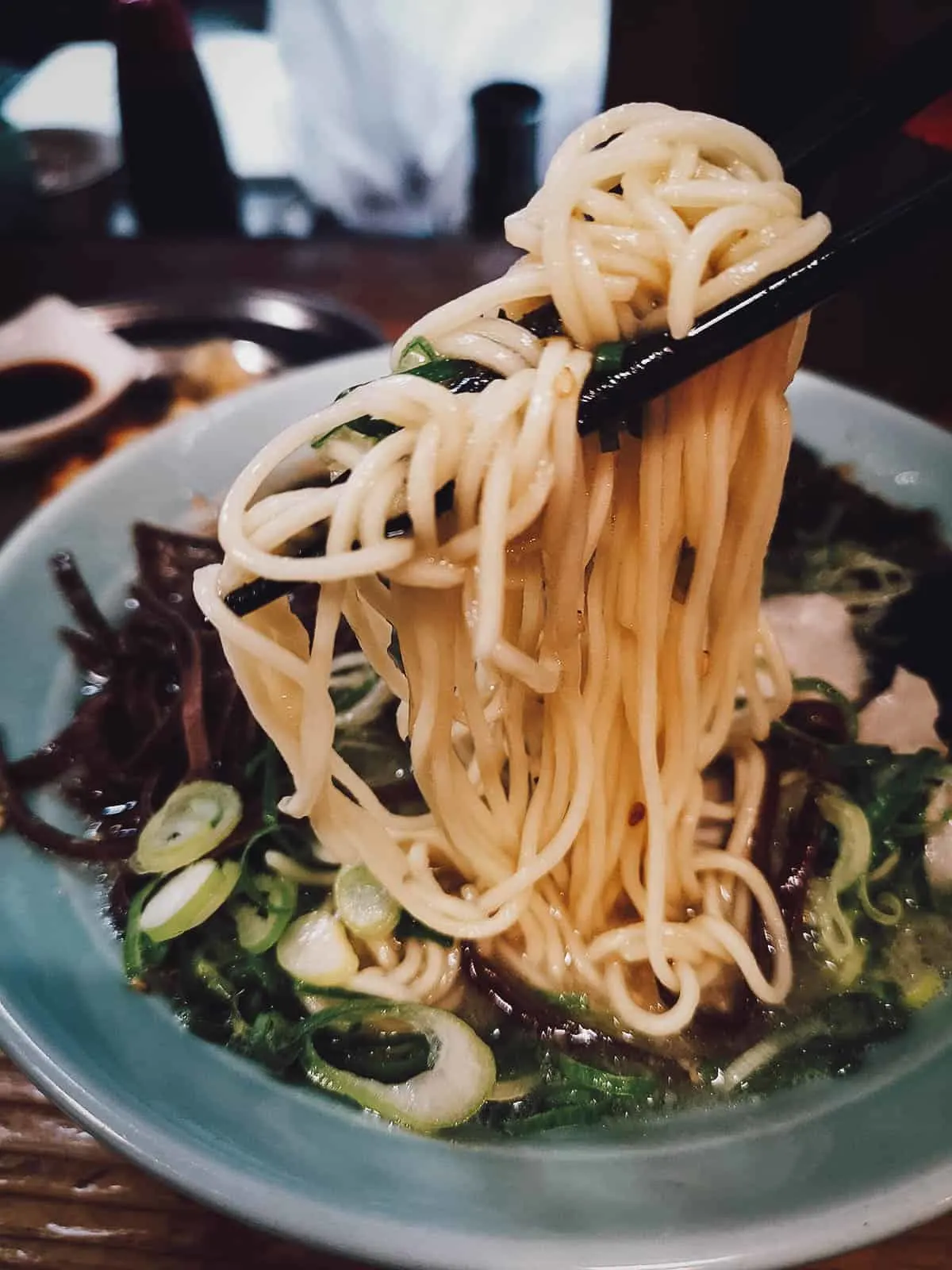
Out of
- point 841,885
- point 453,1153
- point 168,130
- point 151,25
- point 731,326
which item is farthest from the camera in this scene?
point 168,130

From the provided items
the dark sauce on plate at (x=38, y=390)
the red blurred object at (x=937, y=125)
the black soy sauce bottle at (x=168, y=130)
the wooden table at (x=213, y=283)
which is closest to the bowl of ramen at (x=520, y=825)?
the wooden table at (x=213, y=283)

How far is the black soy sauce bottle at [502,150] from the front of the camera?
4262 millimetres

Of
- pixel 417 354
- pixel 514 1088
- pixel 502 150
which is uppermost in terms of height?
pixel 417 354

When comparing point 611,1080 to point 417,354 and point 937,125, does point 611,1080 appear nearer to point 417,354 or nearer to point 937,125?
point 417,354

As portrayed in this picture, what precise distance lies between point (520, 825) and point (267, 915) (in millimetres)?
464

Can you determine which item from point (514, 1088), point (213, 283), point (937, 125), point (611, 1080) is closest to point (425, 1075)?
point (514, 1088)

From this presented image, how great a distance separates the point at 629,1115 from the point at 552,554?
81cm

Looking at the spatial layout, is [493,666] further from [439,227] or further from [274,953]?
[439,227]

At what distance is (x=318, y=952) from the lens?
1601 millimetres

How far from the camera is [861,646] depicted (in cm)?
219

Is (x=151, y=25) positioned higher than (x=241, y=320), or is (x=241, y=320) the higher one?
(x=151, y=25)

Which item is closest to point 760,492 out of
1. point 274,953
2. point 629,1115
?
point 629,1115

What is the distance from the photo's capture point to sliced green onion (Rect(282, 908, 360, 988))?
157 centimetres

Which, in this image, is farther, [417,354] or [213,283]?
[213,283]
